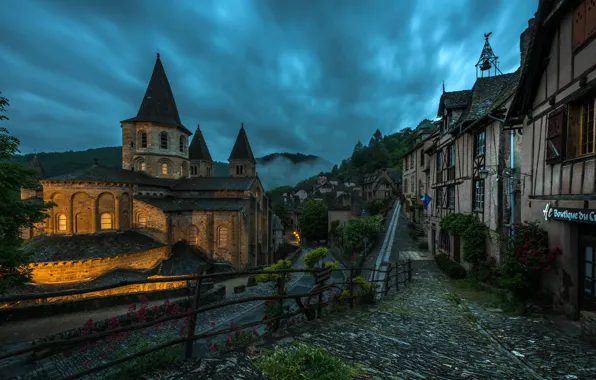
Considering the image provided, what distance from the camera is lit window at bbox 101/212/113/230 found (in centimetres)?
2397

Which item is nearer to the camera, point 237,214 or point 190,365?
point 190,365

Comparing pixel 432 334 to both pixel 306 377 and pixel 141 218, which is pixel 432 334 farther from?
pixel 141 218

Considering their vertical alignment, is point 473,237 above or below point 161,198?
below

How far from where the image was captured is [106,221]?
24094 mm

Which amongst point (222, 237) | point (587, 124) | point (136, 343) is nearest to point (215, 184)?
point (222, 237)

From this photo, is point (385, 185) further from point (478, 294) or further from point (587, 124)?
point (587, 124)

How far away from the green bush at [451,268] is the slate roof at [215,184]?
65.6 ft

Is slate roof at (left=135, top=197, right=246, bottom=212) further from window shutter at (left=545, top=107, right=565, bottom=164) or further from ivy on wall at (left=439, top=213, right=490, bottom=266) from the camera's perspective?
window shutter at (left=545, top=107, right=565, bottom=164)

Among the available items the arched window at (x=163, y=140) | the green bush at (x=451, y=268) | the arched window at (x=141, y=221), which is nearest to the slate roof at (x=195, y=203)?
the arched window at (x=141, y=221)

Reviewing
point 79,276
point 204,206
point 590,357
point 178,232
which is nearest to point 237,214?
point 204,206

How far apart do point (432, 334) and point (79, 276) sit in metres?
22.9

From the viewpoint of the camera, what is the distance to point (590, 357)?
14.6ft

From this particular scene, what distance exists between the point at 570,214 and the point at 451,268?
8552 millimetres

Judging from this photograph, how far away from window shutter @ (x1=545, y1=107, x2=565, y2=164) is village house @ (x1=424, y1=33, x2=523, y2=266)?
3622 millimetres
